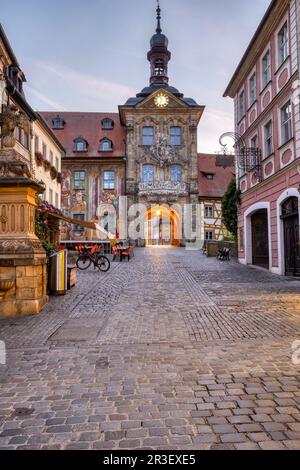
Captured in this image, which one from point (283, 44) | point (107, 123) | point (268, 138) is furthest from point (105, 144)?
point (283, 44)

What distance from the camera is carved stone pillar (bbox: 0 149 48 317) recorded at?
7.64 m

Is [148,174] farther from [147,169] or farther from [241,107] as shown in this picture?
[241,107]

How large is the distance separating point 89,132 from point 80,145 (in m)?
3.12

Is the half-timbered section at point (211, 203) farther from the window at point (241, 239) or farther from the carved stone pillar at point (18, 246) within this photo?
the carved stone pillar at point (18, 246)

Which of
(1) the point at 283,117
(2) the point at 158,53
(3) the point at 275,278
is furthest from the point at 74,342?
(2) the point at 158,53

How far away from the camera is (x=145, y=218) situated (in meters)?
39.0

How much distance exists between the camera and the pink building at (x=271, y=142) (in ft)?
47.0

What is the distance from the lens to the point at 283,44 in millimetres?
15438

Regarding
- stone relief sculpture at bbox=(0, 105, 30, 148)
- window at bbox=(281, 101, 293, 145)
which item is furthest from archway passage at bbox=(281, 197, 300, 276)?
stone relief sculpture at bbox=(0, 105, 30, 148)

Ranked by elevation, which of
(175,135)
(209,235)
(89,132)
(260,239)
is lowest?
(260,239)

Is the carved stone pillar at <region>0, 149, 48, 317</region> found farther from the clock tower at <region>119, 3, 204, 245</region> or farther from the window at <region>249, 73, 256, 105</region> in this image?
the clock tower at <region>119, 3, 204, 245</region>

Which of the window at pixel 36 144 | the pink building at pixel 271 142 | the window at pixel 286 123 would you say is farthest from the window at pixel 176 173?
the window at pixel 286 123
